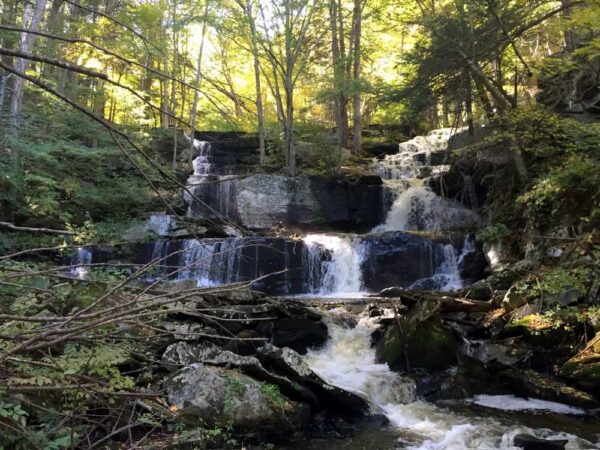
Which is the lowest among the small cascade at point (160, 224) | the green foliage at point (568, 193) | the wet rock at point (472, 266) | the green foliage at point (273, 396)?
the green foliage at point (273, 396)

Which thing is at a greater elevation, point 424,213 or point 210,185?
point 210,185

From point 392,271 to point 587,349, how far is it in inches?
257

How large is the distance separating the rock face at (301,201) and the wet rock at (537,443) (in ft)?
38.1

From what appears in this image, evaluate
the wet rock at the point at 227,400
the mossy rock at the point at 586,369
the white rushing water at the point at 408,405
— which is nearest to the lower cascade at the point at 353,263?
the white rushing water at the point at 408,405

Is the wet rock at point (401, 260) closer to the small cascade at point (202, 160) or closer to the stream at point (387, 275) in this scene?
the stream at point (387, 275)

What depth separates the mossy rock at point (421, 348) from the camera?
7.39 m

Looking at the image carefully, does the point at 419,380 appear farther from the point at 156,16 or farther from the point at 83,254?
the point at 156,16

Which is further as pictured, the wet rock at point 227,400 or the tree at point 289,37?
the tree at point 289,37

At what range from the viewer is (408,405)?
646cm

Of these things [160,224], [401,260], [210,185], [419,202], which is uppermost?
[210,185]

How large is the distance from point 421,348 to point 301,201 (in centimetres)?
960

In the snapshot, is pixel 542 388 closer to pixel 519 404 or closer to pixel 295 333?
pixel 519 404

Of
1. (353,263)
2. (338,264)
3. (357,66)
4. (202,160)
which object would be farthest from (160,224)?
(357,66)

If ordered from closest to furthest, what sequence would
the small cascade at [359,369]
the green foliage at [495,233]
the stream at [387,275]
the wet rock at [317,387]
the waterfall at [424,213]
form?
1. the stream at [387,275]
2. the wet rock at [317,387]
3. the small cascade at [359,369]
4. the green foliage at [495,233]
5. the waterfall at [424,213]
